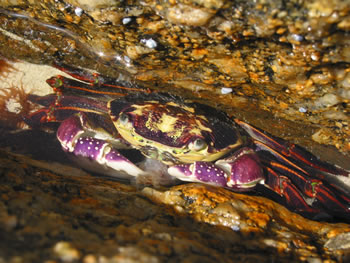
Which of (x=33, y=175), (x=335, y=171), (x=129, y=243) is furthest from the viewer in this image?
(x=335, y=171)

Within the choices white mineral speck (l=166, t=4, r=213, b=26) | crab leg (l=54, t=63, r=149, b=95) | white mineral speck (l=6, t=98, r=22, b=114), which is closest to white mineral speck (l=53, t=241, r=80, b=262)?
white mineral speck (l=166, t=4, r=213, b=26)

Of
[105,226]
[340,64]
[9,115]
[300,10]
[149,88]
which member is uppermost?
[300,10]

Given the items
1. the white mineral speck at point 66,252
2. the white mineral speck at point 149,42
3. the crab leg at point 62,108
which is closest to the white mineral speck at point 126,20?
the white mineral speck at point 149,42

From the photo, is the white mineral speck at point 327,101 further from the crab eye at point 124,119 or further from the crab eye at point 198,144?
the crab eye at point 124,119

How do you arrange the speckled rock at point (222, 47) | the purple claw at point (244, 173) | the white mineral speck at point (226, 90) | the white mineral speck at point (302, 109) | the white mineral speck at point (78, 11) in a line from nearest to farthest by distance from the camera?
the speckled rock at point (222, 47)
the white mineral speck at point (78, 11)
the white mineral speck at point (302, 109)
the white mineral speck at point (226, 90)
the purple claw at point (244, 173)

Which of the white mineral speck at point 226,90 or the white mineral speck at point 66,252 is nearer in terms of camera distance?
the white mineral speck at point 66,252

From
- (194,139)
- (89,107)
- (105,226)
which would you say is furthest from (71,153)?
(105,226)

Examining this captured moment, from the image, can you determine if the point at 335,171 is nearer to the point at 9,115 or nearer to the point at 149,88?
the point at 149,88

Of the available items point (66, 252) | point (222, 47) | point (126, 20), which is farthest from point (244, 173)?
point (66, 252)

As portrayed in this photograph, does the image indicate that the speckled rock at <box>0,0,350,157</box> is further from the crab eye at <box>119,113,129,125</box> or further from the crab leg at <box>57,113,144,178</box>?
the crab leg at <box>57,113,144,178</box>
